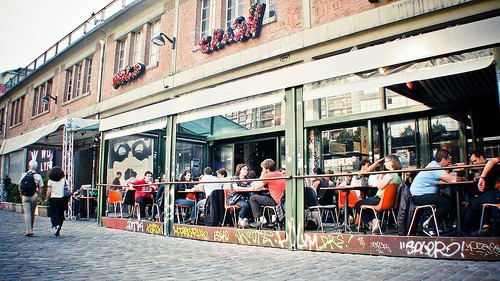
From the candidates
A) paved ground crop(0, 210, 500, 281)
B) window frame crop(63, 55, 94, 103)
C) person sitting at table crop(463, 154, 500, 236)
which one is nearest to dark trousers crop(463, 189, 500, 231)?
person sitting at table crop(463, 154, 500, 236)

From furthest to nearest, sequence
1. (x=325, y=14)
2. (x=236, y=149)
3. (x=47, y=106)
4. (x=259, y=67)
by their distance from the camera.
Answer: (x=47, y=106) < (x=236, y=149) < (x=259, y=67) < (x=325, y=14)

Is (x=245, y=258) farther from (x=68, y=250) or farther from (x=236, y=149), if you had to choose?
(x=236, y=149)

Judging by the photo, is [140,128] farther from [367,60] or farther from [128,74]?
[367,60]

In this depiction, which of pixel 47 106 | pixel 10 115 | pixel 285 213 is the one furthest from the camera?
pixel 10 115

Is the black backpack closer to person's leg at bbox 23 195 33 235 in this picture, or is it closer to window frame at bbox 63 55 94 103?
person's leg at bbox 23 195 33 235

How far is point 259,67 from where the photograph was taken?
29.0 feet

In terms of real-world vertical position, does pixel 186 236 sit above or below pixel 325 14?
below

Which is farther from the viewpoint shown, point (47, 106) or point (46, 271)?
point (47, 106)

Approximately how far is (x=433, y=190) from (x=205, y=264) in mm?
3548

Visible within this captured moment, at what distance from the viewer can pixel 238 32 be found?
9289mm

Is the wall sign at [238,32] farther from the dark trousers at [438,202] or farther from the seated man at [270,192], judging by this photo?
the dark trousers at [438,202]

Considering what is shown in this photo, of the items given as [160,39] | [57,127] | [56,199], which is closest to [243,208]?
[56,199]

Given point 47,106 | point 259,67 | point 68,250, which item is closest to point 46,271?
point 68,250

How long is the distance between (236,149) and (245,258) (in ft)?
23.8
